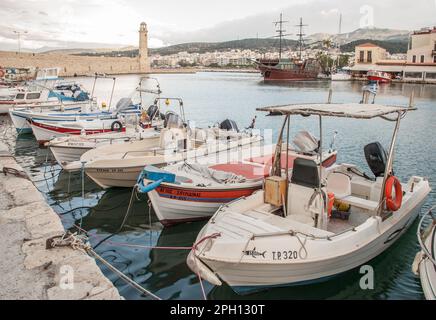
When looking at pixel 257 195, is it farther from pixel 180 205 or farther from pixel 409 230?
pixel 409 230

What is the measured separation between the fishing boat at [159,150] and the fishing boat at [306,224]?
5110mm

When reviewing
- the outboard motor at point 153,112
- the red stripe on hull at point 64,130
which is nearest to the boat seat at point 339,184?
the outboard motor at point 153,112

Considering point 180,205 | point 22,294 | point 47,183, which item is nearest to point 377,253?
point 180,205

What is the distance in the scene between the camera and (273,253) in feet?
19.3

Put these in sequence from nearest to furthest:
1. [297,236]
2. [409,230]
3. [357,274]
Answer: [297,236] < [357,274] < [409,230]

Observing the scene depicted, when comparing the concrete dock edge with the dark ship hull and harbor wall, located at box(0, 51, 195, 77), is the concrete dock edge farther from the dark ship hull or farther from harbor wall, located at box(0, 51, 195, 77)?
harbor wall, located at box(0, 51, 195, 77)

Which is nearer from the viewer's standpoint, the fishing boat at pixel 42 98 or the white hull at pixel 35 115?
the white hull at pixel 35 115

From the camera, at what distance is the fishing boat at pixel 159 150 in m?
11.9

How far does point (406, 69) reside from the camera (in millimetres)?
73562

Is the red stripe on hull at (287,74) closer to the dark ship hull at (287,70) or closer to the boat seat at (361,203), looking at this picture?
the dark ship hull at (287,70)

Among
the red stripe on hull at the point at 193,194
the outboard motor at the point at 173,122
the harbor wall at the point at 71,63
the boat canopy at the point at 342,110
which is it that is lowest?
the red stripe on hull at the point at 193,194

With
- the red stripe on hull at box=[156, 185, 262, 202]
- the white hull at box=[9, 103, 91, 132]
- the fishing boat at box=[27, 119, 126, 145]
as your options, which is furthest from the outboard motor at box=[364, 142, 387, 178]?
the white hull at box=[9, 103, 91, 132]

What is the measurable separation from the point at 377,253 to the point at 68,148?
456 inches

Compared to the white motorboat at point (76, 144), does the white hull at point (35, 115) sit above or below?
above
